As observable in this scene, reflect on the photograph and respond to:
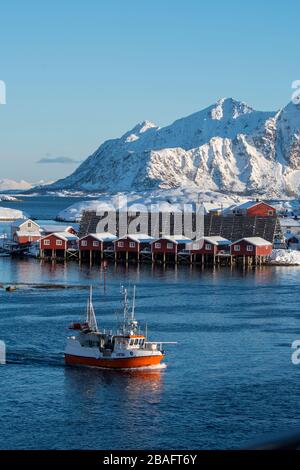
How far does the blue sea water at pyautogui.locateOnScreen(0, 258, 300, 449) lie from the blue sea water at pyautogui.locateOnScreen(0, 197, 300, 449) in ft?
0.08

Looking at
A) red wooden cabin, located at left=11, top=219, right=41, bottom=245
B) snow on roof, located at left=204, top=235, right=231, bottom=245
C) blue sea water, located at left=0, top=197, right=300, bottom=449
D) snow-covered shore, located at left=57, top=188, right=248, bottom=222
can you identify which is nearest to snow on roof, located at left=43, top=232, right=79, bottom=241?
red wooden cabin, located at left=11, top=219, right=41, bottom=245

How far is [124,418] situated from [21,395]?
2.60m

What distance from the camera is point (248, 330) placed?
24.6 meters

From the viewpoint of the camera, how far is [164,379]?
18.3 metres

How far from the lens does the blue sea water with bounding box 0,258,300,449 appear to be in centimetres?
1393

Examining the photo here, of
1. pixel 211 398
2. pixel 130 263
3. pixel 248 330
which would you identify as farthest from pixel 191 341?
pixel 130 263

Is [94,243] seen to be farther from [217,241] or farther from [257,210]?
[257,210]

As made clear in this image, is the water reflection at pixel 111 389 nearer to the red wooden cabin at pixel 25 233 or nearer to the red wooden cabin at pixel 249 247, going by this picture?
the red wooden cabin at pixel 249 247

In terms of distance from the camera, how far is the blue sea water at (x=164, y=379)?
45.7 feet

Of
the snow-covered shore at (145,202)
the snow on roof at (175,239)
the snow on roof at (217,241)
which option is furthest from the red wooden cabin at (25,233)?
the snow-covered shore at (145,202)

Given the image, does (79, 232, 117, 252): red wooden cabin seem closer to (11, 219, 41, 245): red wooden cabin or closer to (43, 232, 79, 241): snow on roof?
(43, 232, 79, 241): snow on roof

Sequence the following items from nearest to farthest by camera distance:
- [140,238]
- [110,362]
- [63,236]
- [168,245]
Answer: [110,362]
[168,245]
[140,238]
[63,236]

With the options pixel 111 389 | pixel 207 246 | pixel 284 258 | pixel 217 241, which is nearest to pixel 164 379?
pixel 111 389

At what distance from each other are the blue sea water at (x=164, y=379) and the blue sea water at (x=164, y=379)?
0.03m
